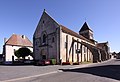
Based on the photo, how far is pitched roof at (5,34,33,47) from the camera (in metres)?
53.3

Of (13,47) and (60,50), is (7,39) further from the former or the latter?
(60,50)

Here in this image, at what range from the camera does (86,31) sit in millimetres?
67438

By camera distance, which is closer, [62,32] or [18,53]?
[62,32]

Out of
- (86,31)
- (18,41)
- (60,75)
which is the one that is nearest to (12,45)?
(18,41)

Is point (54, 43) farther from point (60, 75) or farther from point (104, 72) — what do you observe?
point (60, 75)

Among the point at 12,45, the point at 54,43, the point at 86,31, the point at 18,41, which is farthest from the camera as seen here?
the point at 86,31

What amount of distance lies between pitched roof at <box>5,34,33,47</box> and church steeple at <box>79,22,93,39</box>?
2378 centimetres

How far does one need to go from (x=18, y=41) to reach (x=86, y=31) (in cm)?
2909

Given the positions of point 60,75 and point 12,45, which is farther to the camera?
point 12,45

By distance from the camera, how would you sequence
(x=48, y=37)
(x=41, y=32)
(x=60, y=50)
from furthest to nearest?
1. (x=41, y=32)
2. (x=48, y=37)
3. (x=60, y=50)

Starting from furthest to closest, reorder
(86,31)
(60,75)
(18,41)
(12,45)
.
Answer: (86,31)
(18,41)
(12,45)
(60,75)

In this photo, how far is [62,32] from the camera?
3712 cm

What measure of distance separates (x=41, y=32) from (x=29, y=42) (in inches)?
733

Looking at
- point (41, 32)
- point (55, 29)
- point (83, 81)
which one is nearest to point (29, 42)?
point (41, 32)
